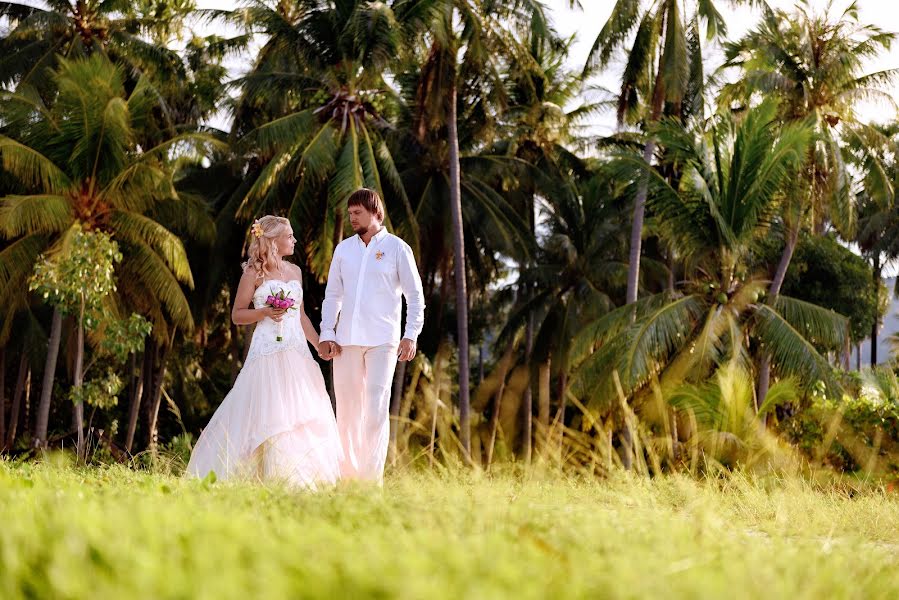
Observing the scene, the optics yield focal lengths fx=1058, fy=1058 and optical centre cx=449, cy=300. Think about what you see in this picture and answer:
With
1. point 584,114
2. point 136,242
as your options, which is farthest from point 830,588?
point 584,114

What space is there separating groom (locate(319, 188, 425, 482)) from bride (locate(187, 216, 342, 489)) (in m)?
0.17

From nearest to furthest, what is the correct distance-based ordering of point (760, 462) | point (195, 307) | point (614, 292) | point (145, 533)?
1. point (145, 533)
2. point (760, 462)
3. point (195, 307)
4. point (614, 292)

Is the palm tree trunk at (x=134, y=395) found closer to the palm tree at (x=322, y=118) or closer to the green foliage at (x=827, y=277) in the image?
the palm tree at (x=322, y=118)

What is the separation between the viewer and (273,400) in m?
6.63

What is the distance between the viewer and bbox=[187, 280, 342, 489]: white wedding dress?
645 centimetres

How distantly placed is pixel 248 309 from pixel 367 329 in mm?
943

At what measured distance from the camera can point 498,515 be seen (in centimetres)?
347

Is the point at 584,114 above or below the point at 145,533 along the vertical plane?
above

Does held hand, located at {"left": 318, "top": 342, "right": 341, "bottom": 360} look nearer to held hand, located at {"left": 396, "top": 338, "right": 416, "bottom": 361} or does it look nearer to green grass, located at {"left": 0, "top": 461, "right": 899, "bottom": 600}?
held hand, located at {"left": 396, "top": 338, "right": 416, "bottom": 361}

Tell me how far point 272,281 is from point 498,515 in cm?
390

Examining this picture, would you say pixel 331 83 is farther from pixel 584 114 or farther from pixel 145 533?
pixel 145 533

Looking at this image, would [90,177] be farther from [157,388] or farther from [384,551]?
[384,551]

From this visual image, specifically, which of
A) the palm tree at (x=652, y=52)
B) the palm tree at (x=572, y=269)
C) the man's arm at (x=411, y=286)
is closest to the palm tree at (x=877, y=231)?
the palm tree at (x=572, y=269)

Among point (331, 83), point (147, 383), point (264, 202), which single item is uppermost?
point (331, 83)
